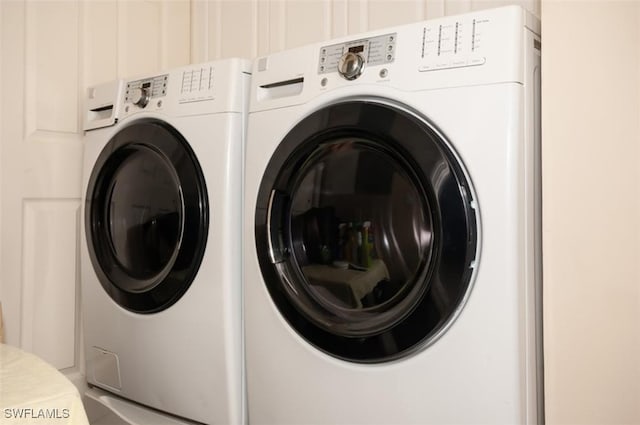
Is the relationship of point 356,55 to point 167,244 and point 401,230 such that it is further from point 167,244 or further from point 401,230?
point 167,244

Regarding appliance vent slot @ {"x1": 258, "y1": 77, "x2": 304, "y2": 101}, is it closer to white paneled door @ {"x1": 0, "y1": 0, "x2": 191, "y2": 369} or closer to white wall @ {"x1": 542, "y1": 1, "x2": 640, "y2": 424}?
white wall @ {"x1": 542, "y1": 1, "x2": 640, "y2": 424}

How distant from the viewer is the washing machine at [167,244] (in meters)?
1.28

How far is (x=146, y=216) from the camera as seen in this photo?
4.72 feet

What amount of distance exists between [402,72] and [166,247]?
791 mm

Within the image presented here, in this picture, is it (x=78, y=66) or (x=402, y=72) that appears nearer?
(x=402, y=72)

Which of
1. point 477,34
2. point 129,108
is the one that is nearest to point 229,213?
point 129,108

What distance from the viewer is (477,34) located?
0.95 m

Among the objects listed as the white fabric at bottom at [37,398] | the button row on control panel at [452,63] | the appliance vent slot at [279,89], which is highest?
the appliance vent slot at [279,89]

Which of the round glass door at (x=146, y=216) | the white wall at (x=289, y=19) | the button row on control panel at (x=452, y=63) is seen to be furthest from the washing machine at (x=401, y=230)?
the white wall at (x=289, y=19)

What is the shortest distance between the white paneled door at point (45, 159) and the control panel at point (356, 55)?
1070 mm

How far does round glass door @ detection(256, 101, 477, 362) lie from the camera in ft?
3.10

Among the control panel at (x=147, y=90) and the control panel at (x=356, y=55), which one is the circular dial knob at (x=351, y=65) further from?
the control panel at (x=147, y=90)

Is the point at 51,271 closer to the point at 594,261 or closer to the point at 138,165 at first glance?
the point at 138,165

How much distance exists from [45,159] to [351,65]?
1.17 m
